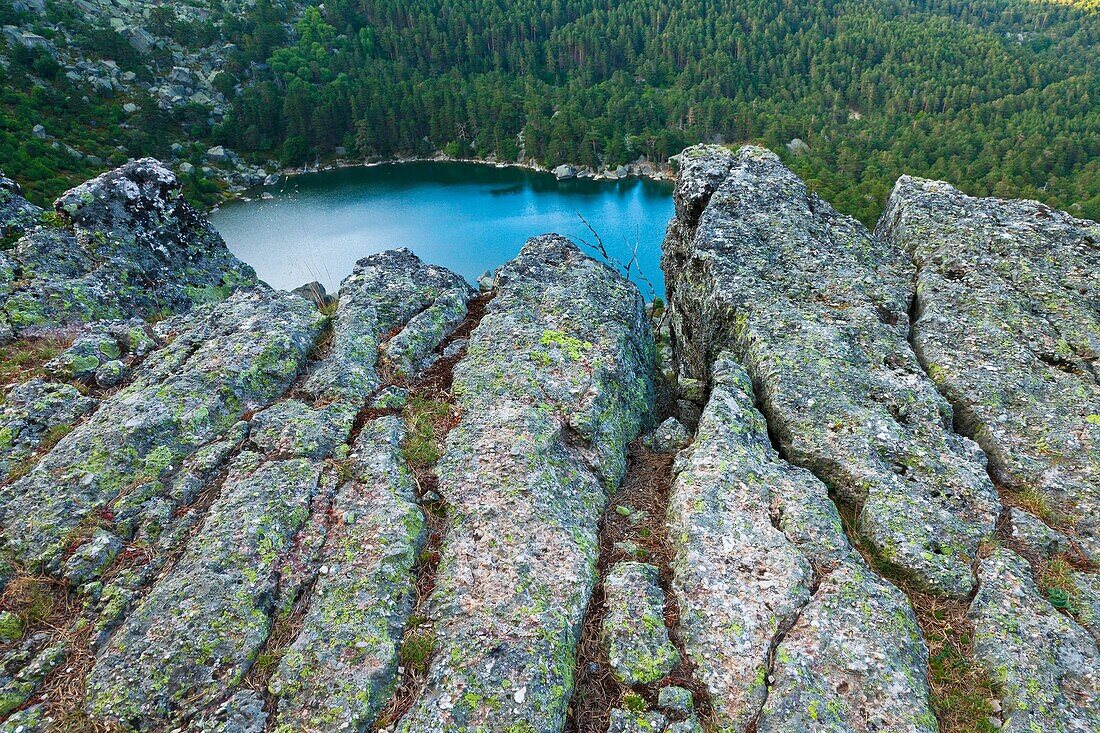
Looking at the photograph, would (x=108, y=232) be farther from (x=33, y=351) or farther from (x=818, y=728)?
(x=818, y=728)

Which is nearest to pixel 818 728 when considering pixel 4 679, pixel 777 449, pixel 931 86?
pixel 777 449

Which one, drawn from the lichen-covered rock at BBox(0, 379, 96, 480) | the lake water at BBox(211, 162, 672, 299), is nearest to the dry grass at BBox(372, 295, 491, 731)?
the lichen-covered rock at BBox(0, 379, 96, 480)

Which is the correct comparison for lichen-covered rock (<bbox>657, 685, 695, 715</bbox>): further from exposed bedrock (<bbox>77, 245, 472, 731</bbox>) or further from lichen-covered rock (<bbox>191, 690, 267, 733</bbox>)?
lichen-covered rock (<bbox>191, 690, 267, 733</bbox>)

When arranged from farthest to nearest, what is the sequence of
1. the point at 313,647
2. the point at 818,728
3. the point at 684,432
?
the point at 684,432, the point at 313,647, the point at 818,728

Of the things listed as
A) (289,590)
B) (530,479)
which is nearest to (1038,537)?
(530,479)

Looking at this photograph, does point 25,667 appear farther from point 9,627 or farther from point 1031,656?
point 1031,656
